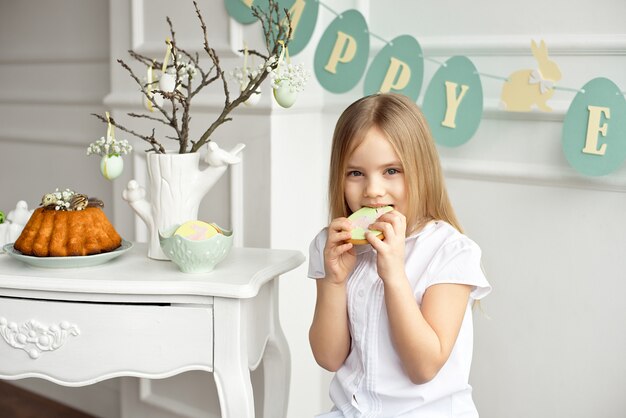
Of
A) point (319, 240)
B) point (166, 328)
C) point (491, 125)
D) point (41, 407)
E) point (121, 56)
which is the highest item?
point (121, 56)

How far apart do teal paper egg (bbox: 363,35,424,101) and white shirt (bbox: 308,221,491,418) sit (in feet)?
1.73

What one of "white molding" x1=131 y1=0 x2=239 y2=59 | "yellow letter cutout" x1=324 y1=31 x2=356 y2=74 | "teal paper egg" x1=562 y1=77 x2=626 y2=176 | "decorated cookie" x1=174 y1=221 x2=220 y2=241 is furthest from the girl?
"white molding" x1=131 y1=0 x2=239 y2=59

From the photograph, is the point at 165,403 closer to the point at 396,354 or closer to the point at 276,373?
the point at 276,373

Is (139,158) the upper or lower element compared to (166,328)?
upper

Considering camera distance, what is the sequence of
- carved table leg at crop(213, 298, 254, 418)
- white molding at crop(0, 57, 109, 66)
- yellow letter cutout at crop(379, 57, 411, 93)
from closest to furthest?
carved table leg at crop(213, 298, 254, 418)
yellow letter cutout at crop(379, 57, 411, 93)
white molding at crop(0, 57, 109, 66)

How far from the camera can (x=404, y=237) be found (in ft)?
3.90

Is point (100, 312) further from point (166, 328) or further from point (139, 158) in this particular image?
point (139, 158)

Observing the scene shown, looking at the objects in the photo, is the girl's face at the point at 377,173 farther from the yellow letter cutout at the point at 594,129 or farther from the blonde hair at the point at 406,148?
the yellow letter cutout at the point at 594,129

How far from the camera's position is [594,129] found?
4.84 feet

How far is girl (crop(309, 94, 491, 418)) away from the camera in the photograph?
46.2 inches

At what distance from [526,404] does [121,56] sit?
1.36 metres

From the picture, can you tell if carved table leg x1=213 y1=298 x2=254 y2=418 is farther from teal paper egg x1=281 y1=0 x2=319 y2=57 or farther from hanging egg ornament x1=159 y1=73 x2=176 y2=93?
teal paper egg x1=281 y1=0 x2=319 y2=57

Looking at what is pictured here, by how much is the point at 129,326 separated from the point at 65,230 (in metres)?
0.24

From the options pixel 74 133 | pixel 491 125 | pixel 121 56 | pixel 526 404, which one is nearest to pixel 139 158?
pixel 121 56
